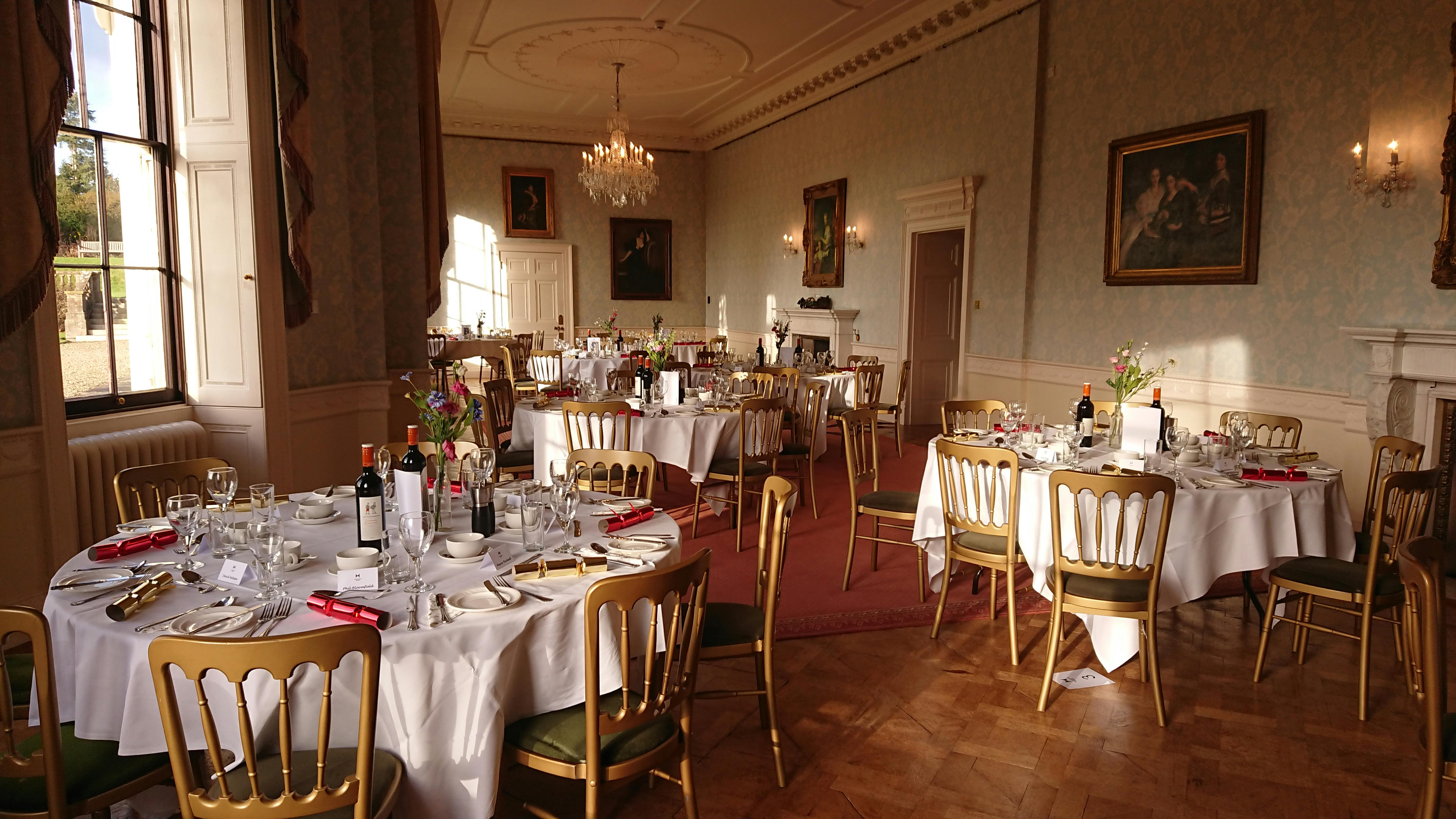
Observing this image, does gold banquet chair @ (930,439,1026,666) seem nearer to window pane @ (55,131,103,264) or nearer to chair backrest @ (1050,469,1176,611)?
chair backrest @ (1050,469,1176,611)

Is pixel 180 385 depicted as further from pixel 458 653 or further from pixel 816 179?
pixel 816 179

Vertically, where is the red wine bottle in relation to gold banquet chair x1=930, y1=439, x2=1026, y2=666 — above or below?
above

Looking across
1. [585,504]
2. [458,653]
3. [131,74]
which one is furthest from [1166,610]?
[131,74]

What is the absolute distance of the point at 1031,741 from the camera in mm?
3203

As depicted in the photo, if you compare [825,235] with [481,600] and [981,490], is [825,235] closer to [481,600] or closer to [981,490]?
[981,490]

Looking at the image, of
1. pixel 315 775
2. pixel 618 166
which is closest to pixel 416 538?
pixel 315 775

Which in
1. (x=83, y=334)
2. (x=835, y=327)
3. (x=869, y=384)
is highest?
(x=835, y=327)

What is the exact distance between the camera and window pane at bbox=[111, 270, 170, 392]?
15.0ft

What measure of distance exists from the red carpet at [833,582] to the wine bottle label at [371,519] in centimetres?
222

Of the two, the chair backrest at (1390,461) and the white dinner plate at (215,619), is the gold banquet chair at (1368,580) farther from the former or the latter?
the white dinner plate at (215,619)

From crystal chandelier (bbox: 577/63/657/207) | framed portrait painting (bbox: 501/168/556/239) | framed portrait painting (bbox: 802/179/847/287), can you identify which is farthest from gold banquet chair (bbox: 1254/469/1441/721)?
framed portrait painting (bbox: 501/168/556/239)

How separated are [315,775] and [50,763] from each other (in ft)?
1.87

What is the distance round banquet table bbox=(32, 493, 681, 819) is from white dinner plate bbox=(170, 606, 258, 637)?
0.05 m

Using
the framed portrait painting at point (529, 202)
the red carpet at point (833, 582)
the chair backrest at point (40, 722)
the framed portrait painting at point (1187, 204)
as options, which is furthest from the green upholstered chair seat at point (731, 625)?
the framed portrait painting at point (529, 202)
